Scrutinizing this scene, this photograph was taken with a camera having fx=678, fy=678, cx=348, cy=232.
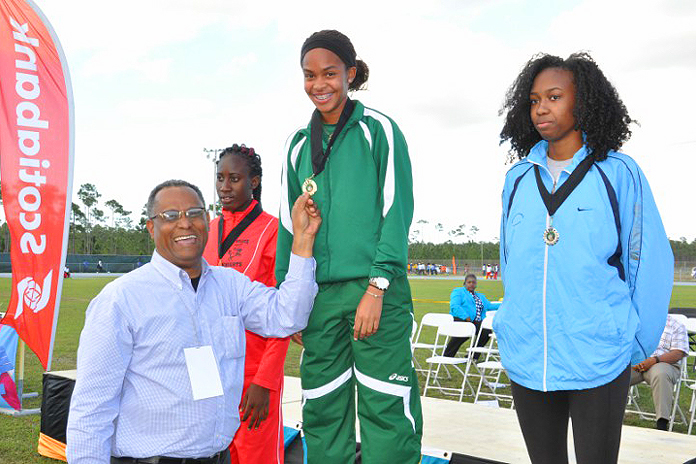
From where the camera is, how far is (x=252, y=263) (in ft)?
11.0

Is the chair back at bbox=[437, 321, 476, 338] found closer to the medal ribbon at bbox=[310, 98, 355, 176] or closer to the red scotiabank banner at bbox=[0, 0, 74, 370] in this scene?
the red scotiabank banner at bbox=[0, 0, 74, 370]

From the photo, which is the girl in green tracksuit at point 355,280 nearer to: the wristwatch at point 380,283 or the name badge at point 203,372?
the wristwatch at point 380,283

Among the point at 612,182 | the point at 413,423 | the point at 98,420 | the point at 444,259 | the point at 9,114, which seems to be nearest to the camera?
the point at 98,420

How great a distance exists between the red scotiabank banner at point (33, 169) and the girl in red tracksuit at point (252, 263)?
298 cm

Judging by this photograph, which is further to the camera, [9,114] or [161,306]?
[9,114]

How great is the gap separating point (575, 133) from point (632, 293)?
61 centimetres

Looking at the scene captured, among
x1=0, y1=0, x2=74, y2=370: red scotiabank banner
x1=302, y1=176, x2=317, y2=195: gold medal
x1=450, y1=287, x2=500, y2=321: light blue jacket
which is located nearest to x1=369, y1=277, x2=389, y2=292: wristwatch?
x1=302, y1=176, x2=317, y2=195: gold medal

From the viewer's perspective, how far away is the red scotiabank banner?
5.86m

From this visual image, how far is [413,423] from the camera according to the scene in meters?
2.44

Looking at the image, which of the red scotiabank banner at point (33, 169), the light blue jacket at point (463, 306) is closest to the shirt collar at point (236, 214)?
the red scotiabank banner at point (33, 169)

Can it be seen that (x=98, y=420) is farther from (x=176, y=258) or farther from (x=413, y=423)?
(x=413, y=423)

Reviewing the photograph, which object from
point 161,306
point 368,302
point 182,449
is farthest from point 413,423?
point 161,306

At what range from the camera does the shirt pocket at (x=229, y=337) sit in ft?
7.85

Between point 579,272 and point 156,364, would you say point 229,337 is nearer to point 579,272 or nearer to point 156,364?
point 156,364
